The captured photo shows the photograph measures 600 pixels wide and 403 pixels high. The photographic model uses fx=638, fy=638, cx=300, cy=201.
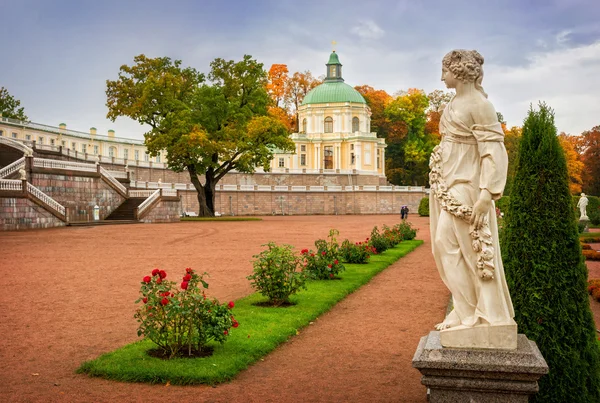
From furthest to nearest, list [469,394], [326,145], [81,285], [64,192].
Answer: [326,145] < [64,192] < [81,285] < [469,394]

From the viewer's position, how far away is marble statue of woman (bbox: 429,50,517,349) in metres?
5.10

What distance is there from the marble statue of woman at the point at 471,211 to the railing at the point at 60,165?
113 feet

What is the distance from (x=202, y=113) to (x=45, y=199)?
1546 cm

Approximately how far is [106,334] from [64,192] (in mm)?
30671

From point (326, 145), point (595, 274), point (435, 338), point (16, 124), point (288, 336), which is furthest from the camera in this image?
point (326, 145)

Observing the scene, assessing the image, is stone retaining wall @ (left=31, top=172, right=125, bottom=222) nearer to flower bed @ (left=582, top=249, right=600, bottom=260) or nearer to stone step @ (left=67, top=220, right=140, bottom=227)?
stone step @ (left=67, top=220, right=140, bottom=227)

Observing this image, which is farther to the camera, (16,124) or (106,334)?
(16,124)

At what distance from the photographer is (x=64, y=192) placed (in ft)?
124

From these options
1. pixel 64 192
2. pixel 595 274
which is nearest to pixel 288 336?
pixel 595 274

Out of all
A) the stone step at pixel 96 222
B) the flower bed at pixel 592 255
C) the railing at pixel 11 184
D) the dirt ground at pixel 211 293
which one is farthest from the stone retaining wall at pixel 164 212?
the flower bed at pixel 592 255

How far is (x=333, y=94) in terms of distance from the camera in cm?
8862

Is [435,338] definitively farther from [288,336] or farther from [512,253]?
[288,336]

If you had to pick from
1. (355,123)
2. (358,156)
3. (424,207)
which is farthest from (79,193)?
(355,123)

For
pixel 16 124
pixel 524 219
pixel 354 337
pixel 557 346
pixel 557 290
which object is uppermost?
pixel 16 124
